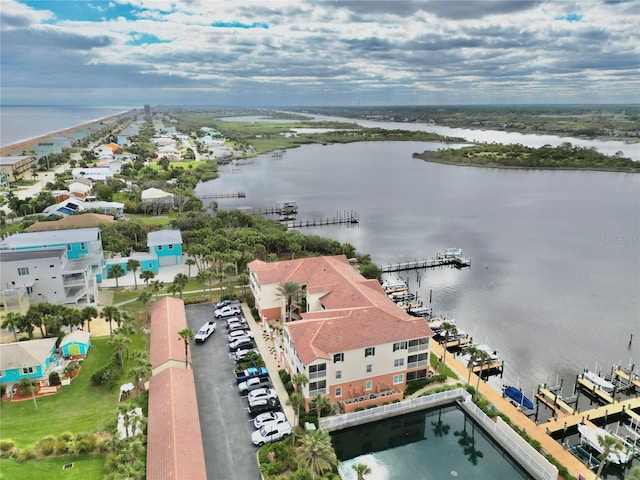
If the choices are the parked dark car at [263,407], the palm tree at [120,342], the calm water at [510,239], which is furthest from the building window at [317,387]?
the calm water at [510,239]

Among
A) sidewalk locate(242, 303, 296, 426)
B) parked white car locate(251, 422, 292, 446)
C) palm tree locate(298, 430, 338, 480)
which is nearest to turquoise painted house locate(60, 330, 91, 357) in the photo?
sidewalk locate(242, 303, 296, 426)

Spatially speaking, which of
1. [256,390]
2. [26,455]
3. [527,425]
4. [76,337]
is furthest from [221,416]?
[527,425]

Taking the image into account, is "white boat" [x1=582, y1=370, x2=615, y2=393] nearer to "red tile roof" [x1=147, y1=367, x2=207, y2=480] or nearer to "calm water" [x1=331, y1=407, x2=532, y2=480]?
"calm water" [x1=331, y1=407, x2=532, y2=480]

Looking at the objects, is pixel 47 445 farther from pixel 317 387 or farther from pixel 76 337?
pixel 317 387

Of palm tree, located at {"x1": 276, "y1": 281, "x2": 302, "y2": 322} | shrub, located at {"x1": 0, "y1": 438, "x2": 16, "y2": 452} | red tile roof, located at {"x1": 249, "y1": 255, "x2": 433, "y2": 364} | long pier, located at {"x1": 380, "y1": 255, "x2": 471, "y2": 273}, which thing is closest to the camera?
shrub, located at {"x1": 0, "y1": 438, "x2": 16, "y2": 452}

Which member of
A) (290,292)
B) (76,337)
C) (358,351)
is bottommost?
(76,337)
